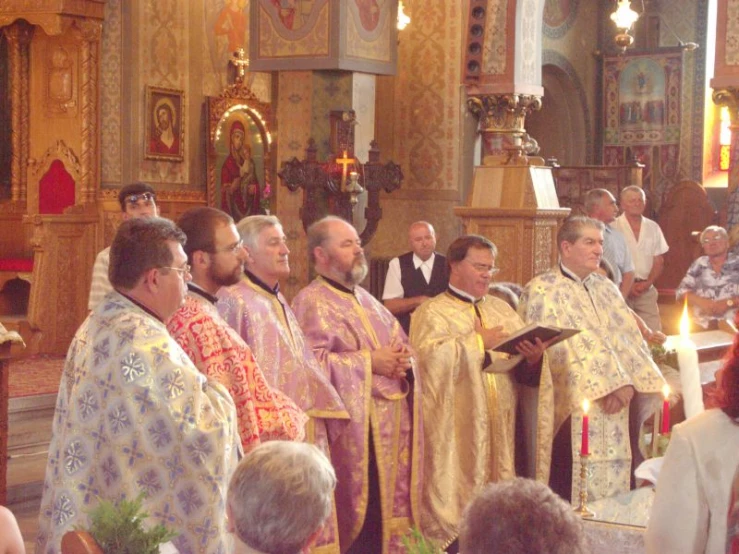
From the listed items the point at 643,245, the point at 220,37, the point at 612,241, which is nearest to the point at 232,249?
the point at 612,241

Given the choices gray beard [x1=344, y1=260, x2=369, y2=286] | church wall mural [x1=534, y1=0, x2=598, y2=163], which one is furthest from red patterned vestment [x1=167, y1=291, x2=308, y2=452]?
church wall mural [x1=534, y1=0, x2=598, y2=163]

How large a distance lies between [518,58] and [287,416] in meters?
6.62

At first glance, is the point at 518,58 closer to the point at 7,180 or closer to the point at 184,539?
the point at 7,180

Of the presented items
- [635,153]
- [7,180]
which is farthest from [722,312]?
[635,153]

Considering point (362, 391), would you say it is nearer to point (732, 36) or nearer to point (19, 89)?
point (732, 36)

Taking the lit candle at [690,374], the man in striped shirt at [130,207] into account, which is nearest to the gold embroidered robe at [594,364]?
the man in striped shirt at [130,207]

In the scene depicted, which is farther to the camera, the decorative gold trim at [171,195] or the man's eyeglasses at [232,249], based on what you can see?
the decorative gold trim at [171,195]

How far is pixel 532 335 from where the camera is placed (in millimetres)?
5703

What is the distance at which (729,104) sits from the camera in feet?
32.2

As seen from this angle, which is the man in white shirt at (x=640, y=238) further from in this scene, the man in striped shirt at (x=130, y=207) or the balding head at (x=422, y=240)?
the man in striped shirt at (x=130, y=207)

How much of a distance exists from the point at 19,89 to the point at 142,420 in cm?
1017

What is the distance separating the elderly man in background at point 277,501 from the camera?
8.59ft

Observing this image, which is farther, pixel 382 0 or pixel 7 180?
pixel 7 180

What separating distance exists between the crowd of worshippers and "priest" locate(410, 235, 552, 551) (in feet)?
0.04
